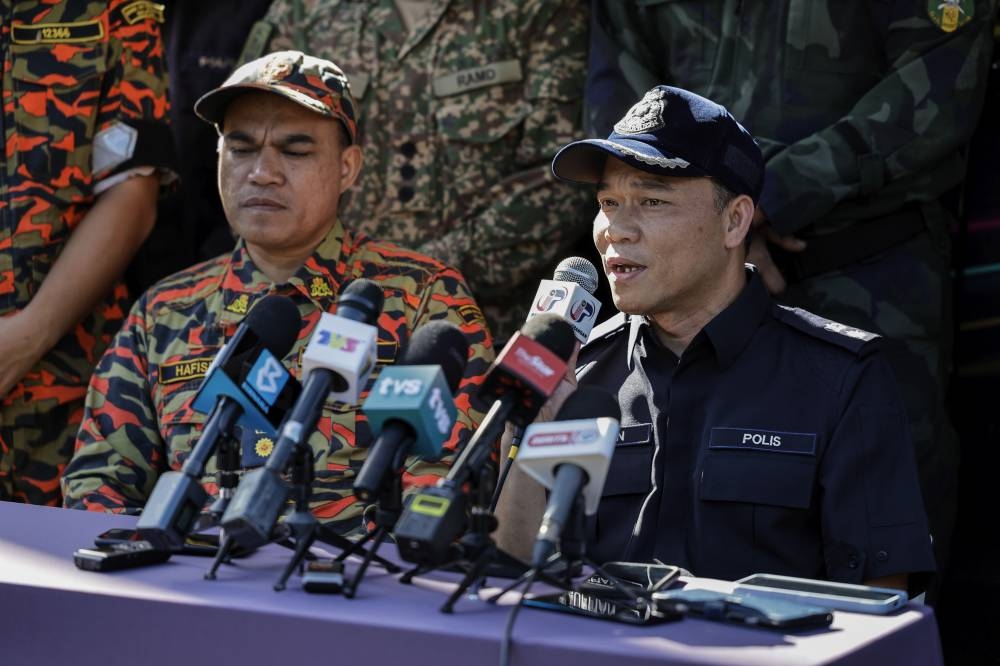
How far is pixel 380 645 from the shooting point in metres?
1.87

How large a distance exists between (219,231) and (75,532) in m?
2.54

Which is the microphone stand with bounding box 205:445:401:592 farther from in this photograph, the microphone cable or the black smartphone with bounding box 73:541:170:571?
the microphone cable

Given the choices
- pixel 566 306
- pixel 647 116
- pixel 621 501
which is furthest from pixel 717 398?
pixel 647 116

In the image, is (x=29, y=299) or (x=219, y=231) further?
(x=219, y=231)

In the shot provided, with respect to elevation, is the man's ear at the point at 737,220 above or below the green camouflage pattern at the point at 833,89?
below

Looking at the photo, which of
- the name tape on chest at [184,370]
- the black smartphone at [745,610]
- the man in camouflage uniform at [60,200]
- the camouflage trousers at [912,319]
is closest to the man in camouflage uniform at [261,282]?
the name tape on chest at [184,370]

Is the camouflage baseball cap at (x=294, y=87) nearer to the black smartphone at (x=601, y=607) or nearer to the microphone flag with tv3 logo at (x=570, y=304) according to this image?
the microphone flag with tv3 logo at (x=570, y=304)

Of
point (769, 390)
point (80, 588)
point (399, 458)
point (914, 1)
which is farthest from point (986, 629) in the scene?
point (80, 588)

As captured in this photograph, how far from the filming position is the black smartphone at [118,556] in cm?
222

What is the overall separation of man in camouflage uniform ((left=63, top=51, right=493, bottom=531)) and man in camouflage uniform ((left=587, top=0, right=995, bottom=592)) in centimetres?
93

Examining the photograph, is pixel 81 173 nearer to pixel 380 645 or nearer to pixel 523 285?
pixel 523 285

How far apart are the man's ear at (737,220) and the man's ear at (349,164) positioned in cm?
130

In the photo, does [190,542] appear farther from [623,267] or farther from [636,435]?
[623,267]

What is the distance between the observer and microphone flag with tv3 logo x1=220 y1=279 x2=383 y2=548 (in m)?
2.03
